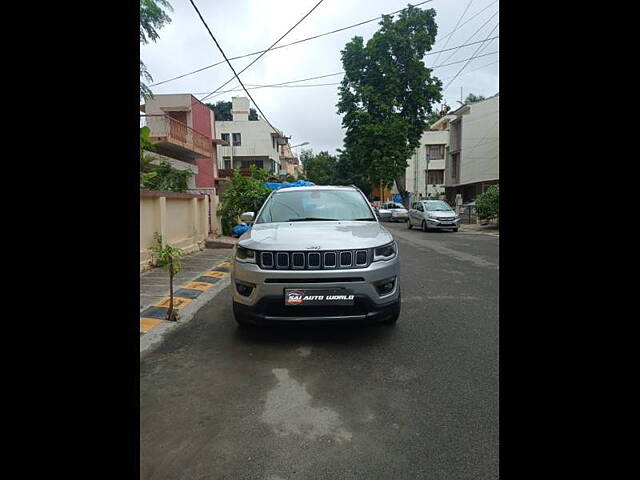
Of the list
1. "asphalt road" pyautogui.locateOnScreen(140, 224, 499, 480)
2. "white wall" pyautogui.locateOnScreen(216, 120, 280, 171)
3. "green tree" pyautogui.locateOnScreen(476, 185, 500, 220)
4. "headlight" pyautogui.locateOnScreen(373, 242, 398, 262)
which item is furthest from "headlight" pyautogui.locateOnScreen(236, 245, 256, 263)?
"white wall" pyautogui.locateOnScreen(216, 120, 280, 171)

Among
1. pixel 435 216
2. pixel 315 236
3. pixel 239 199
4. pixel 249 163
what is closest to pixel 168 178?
pixel 239 199

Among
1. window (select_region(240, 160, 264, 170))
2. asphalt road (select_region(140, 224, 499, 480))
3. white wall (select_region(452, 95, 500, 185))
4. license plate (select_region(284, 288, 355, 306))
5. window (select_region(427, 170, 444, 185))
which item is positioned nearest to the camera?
asphalt road (select_region(140, 224, 499, 480))

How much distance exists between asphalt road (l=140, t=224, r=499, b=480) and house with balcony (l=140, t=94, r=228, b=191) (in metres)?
14.6

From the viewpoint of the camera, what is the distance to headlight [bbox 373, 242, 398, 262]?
149 inches

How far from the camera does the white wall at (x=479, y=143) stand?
30847mm

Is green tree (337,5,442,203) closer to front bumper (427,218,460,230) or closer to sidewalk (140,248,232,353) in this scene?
front bumper (427,218,460,230)

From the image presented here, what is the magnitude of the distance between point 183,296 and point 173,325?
4.83 feet

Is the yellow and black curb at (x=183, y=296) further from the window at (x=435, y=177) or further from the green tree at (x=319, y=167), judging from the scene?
the green tree at (x=319, y=167)

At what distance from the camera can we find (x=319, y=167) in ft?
207

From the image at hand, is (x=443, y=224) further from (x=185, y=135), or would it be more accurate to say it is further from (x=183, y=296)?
(x=183, y=296)

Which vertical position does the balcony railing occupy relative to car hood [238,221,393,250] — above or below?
above
